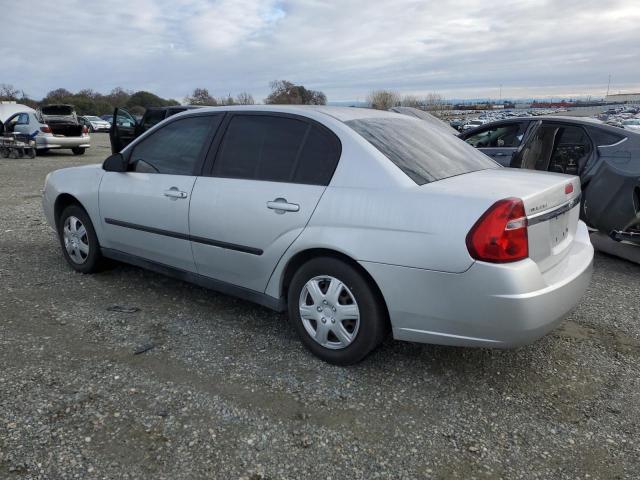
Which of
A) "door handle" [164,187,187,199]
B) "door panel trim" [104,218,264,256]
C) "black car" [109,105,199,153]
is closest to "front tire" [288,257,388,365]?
"door panel trim" [104,218,264,256]

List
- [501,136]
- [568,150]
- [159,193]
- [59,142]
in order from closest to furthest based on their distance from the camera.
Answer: [159,193]
[568,150]
[501,136]
[59,142]

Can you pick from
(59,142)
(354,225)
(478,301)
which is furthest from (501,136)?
(59,142)

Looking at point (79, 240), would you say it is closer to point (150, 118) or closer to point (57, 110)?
point (150, 118)

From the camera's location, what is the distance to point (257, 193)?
335 cm

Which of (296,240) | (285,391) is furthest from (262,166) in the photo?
(285,391)

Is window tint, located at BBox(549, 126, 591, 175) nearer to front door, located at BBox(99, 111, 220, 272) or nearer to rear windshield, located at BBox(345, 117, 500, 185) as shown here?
rear windshield, located at BBox(345, 117, 500, 185)

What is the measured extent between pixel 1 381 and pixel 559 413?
3114 mm

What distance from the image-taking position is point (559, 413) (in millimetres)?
2754

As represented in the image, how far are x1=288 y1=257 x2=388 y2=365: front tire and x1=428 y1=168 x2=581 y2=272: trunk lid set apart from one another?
0.72 metres

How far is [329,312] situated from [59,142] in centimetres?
1763

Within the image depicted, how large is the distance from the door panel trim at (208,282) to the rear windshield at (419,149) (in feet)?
3.88

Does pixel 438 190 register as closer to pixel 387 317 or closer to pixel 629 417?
pixel 387 317

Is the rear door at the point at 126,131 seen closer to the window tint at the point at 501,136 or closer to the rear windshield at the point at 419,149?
the window tint at the point at 501,136

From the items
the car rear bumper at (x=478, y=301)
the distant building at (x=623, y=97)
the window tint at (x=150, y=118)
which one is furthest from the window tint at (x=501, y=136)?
the distant building at (x=623, y=97)
